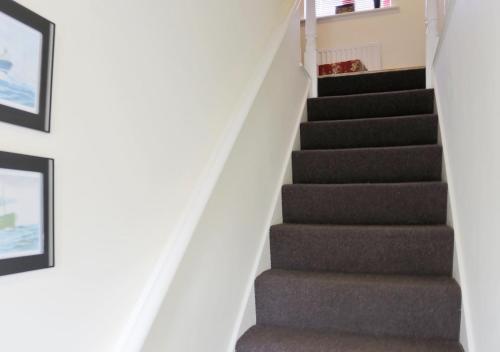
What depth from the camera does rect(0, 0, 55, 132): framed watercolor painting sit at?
661 mm

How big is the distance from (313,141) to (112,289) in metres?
2.01

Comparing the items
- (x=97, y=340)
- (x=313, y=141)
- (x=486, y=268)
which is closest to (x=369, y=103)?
(x=313, y=141)

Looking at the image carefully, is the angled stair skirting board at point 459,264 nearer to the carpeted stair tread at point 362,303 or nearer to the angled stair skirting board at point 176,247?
the carpeted stair tread at point 362,303

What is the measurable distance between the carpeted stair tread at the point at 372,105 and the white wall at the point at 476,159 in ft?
2.74

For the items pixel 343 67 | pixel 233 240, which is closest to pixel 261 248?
pixel 233 240

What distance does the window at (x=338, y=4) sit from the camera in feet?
14.6

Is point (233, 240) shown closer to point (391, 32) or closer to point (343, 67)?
point (343, 67)

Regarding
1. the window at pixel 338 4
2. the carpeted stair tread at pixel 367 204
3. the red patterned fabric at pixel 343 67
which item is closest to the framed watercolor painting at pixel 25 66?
the carpeted stair tread at pixel 367 204

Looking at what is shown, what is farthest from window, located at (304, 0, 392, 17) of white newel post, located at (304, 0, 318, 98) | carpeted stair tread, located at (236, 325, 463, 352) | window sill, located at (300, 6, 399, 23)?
carpeted stair tread, located at (236, 325, 463, 352)

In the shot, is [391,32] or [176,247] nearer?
[176,247]

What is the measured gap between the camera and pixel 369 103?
2846 millimetres

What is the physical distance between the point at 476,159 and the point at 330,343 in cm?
82

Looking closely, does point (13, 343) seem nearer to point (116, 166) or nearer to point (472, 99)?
point (116, 166)

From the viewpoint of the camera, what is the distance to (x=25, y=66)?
0.69m
